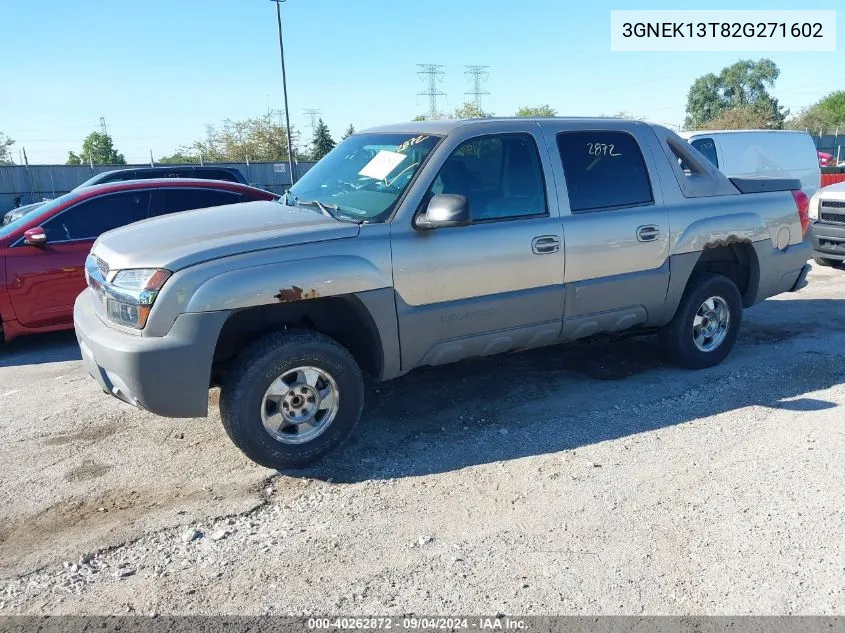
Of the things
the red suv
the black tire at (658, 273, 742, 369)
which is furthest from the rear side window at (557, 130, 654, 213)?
the red suv

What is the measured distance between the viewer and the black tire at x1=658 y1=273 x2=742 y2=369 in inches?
216

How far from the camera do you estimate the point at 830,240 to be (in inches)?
395

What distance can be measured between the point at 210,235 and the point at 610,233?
2.73m

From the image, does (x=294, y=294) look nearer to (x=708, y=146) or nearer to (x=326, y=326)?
(x=326, y=326)

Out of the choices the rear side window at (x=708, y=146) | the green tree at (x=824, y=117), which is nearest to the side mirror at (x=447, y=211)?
the rear side window at (x=708, y=146)

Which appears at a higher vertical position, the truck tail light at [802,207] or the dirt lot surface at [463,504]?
the truck tail light at [802,207]

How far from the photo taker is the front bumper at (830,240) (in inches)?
388

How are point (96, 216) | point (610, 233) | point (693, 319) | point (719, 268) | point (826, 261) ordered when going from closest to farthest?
1. point (610, 233)
2. point (693, 319)
3. point (719, 268)
4. point (96, 216)
5. point (826, 261)

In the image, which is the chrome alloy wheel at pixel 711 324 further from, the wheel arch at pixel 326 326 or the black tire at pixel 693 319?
the wheel arch at pixel 326 326

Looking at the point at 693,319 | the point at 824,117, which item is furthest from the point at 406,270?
the point at 824,117

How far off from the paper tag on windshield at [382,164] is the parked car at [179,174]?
8.22 m

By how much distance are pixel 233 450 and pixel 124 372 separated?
0.96m

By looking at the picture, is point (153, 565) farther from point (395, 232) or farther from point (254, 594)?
point (395, 232)

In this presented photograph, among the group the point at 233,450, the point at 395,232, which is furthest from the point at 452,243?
the point at 233,450
